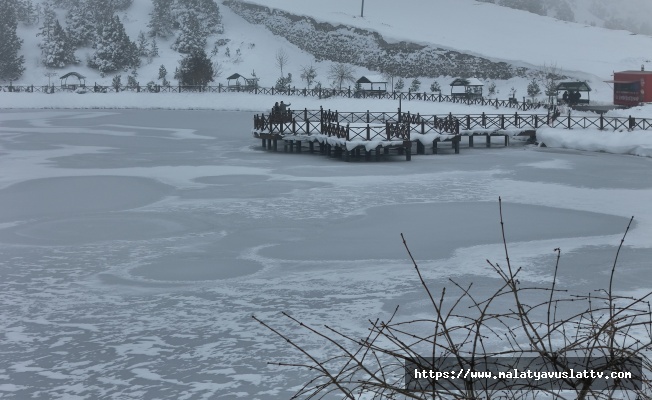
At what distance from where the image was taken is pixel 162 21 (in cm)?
Answer: 9850

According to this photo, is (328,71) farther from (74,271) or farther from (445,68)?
(74,271)

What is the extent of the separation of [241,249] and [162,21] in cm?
8577

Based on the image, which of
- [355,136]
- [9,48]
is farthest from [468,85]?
[9,48]


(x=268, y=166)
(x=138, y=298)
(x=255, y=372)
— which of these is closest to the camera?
(x=255, y=372)

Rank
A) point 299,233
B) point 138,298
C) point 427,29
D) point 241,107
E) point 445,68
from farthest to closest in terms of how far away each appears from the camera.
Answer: point 427,29, point 445,68, point 241,107, point 299,233, point 138,298

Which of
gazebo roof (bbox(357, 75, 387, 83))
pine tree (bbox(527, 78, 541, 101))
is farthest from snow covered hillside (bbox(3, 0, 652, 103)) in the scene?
gazebo roof (bbox(357, 75, 387, 83))

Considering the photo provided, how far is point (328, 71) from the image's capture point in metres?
84.0

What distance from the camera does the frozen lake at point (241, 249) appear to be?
1062 centimetres

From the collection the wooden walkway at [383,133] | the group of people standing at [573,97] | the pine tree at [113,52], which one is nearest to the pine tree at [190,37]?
the pine tree at [113,52]

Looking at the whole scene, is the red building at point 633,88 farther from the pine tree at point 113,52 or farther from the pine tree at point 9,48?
the pine tree at point 9,48

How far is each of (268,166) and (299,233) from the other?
13.3m

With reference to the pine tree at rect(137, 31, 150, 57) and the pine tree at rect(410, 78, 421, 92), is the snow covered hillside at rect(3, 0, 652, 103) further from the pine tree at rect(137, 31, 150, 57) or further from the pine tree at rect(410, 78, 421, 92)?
the pine tree at rect(137, 31, 150, 57)

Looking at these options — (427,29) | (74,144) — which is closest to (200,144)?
(74,144)

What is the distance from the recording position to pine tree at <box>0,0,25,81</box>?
8324 centimetres
